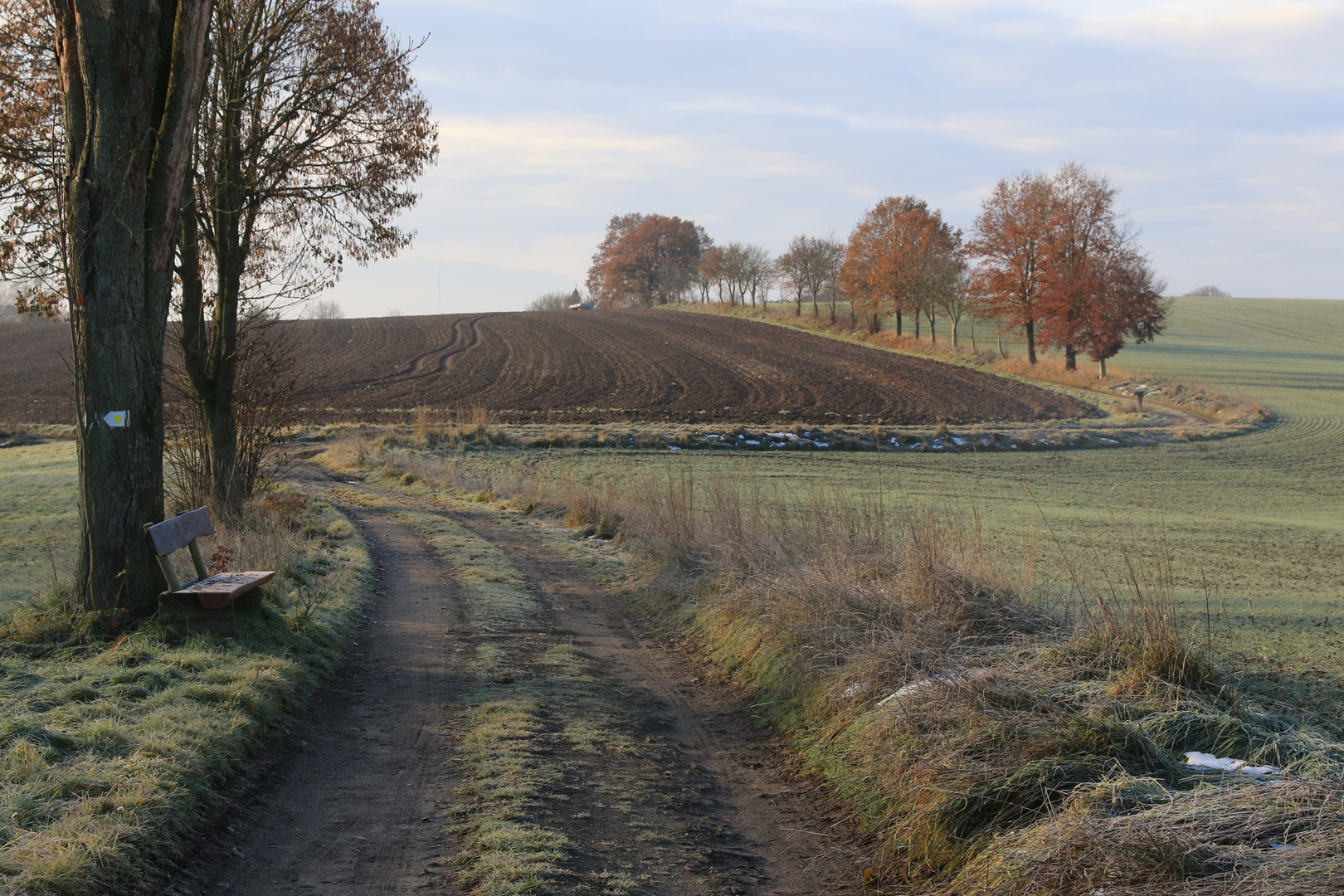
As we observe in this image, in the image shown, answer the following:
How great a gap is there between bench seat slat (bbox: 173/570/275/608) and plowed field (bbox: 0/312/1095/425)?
829 inches

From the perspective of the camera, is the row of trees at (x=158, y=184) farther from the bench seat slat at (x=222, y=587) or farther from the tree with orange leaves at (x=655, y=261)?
the tree with orange leaves at (x=655, y=261)

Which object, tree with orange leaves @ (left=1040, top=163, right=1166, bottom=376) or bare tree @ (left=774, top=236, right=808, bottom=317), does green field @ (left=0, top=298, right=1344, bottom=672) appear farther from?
bare tree @ (left=774, top=236, right=808, bottom=317)

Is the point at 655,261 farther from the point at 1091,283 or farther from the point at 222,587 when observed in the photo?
the point at 222,587

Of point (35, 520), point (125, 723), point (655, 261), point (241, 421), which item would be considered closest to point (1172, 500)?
point (241, 421)

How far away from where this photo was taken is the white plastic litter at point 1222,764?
378cm

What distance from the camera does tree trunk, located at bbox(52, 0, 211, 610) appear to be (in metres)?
6.50

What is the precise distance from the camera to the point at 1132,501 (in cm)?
2067

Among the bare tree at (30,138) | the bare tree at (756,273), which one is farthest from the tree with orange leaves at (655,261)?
the bare tree at (30,138)

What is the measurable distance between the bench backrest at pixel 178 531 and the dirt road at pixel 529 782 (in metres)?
1.60

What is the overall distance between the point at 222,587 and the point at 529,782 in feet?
11.1

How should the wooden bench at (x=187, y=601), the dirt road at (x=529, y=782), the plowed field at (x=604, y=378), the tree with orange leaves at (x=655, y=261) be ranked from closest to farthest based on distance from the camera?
the dirt road at (x=529, y=782)
the wooden bench at (x=187, y=601)
the plowed field at (x=604, y=378)
the tree with orange leaves at (x=655, y=261)

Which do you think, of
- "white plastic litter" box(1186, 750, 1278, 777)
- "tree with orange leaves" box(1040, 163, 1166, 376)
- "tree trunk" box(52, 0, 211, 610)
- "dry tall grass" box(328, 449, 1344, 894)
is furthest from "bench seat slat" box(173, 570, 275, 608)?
"tree with orange leaves" box(1040, 163, 1166, 376)

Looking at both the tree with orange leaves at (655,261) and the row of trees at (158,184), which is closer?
the row of trees at (158,184)

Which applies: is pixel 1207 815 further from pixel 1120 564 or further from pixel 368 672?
pixel 1120 564
